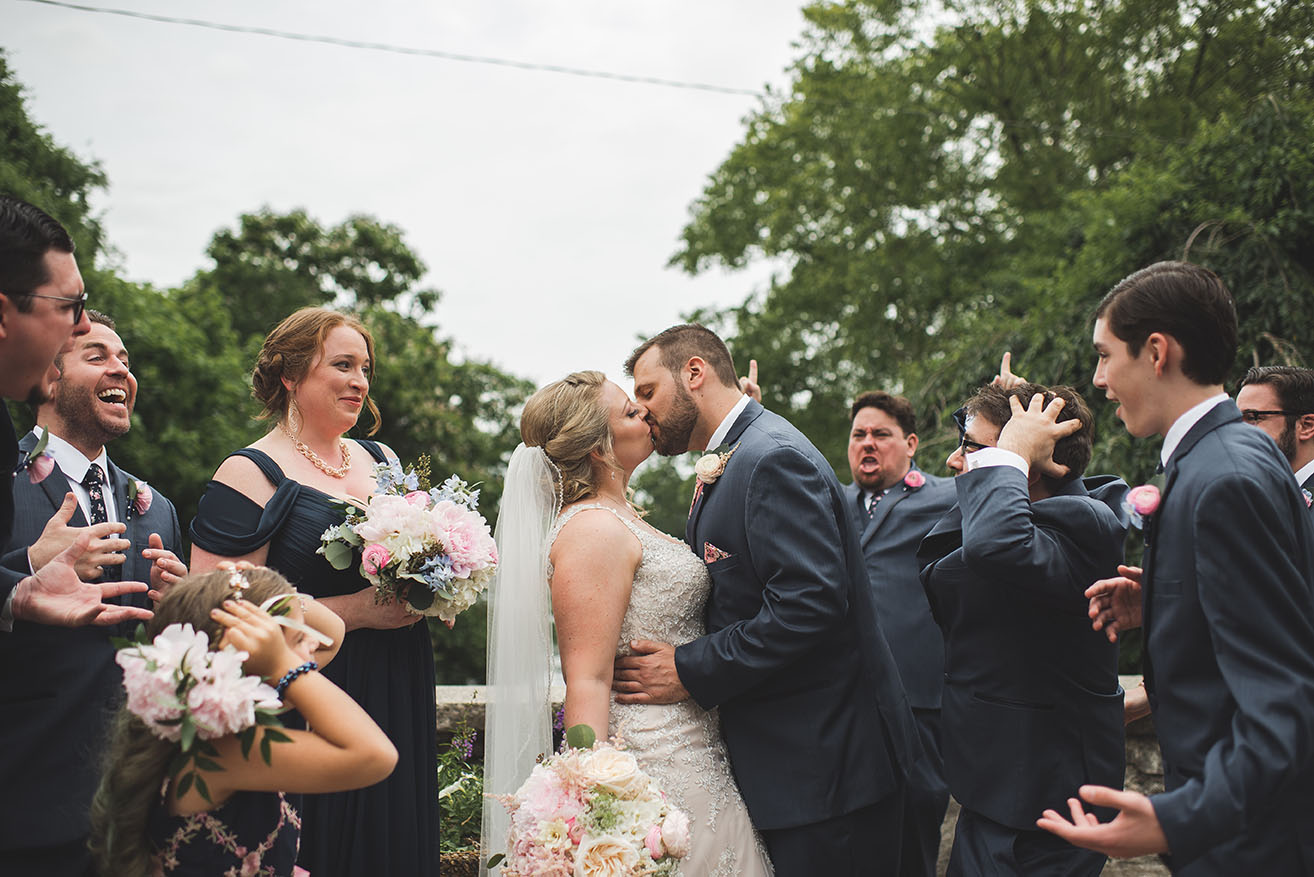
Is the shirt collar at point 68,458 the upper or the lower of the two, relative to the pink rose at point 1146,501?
upper

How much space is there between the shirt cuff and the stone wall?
2.32 meters

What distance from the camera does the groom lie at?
3.08 m

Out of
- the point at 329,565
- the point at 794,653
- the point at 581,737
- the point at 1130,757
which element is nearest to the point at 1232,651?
the point at 794,653

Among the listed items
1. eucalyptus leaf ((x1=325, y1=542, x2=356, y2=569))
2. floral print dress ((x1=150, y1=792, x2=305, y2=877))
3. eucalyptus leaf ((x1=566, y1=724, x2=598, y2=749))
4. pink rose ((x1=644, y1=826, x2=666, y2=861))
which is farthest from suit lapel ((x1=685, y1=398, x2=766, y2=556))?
floral print dress ((x1=150, y1=792, x2=305, y2=877))

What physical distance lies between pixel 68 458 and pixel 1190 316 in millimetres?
3306

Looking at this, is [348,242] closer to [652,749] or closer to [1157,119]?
[1157,119]

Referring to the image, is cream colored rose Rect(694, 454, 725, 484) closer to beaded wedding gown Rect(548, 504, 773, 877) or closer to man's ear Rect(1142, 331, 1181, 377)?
beaded wedding gown Rect(548, 504, 773, 877)

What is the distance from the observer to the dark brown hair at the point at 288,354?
11.8 feet

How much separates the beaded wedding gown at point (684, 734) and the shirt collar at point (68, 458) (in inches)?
61.1

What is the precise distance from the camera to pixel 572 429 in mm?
3559

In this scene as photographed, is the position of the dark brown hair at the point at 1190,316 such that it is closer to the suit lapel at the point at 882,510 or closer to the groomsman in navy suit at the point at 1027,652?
the groomsman in navy suit at the point at 1027,652

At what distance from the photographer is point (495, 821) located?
3375mm

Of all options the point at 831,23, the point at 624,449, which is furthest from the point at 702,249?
the point at 624,449

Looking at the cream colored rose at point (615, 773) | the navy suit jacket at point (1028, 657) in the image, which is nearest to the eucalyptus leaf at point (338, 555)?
the cream colored rose at point (615, 773)
